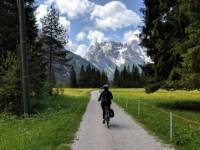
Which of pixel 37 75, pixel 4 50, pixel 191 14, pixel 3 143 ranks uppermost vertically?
pixel 191 14

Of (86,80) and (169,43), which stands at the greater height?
(169,43)

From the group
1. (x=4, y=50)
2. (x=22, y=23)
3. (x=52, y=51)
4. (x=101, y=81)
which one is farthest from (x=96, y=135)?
(x=101, y=81)

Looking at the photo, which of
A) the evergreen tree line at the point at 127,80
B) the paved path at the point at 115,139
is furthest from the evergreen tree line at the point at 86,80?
the paved path at the point at 115,139

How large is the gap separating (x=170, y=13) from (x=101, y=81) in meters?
141

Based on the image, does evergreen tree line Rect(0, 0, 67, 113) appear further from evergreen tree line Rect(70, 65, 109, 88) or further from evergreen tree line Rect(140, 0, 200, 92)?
evergreen tree line Rect(70, 65, 109, 88)

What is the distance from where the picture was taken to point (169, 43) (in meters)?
35.7

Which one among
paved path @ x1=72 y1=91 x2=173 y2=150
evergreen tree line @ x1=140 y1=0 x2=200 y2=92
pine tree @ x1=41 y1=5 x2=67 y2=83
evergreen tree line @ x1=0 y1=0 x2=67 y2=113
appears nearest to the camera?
paved path @ x1=72 y1=91 x2=173 y2=150

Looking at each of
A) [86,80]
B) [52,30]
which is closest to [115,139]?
[52,30]

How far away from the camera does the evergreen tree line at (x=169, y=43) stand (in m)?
29.2

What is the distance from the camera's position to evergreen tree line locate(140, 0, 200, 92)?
29.2 metres

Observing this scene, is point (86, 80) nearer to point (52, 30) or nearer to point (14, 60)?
point (52, 30)

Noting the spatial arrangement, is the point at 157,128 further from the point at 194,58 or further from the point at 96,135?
the point at 194,58

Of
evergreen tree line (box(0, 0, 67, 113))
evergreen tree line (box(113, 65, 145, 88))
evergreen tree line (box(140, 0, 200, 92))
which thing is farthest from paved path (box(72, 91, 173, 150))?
evergreen tree line (box(113, 65, 145, 88))

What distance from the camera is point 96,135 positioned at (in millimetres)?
15469
